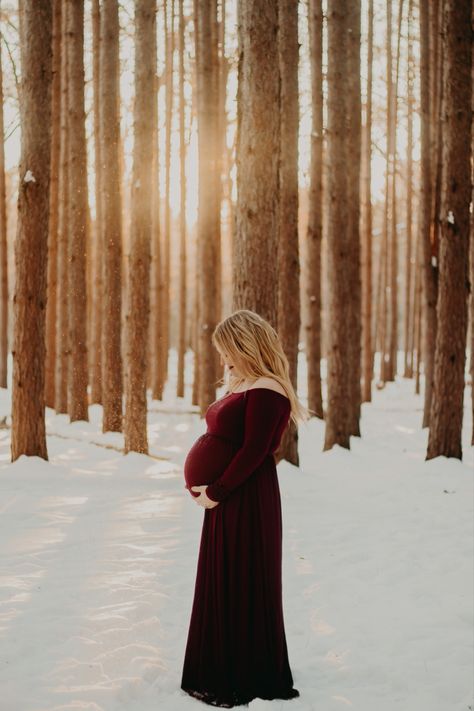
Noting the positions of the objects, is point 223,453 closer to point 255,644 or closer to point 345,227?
point 255,644

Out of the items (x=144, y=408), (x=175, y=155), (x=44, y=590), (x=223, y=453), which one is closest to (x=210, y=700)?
(x=223, y=453)

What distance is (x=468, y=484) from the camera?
899cm

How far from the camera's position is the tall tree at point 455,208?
9.70m

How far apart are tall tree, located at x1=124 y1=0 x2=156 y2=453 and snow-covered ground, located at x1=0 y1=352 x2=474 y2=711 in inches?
27.3

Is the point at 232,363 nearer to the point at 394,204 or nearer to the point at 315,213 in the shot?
the point at 315,213

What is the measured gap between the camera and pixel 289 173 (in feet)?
35.5

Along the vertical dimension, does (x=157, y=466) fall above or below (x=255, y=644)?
below

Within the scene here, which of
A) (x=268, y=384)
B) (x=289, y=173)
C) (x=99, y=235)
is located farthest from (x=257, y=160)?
(x=99, y=235)

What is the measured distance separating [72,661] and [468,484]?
6170 mm

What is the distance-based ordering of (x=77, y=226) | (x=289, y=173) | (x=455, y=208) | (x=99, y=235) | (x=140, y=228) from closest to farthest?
(x=455, y=208)
(x=140, y=228)
(x=289, y=173)
(x=77, y=226)
(x=99, y=235)

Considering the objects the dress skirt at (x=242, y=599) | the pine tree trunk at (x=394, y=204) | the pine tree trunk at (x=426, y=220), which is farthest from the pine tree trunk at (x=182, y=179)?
the dress skirt at (x=242, y=599)

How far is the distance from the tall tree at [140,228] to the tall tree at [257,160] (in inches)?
95.7

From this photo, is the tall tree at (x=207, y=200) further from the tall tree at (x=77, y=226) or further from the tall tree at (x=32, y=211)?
the tall tree at (x=32, y=211)

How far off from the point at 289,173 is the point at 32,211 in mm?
3944
